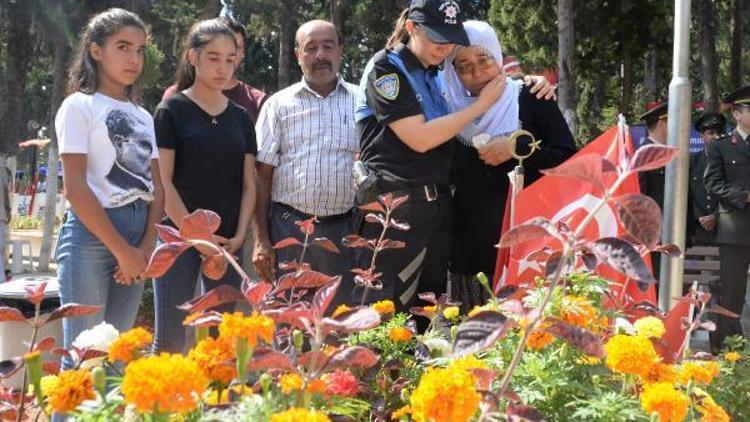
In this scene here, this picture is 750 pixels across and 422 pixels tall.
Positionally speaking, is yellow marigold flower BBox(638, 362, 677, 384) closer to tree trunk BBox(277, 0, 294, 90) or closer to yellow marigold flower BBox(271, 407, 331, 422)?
yellow marigold flower BBox(271, 407, 331, 422)

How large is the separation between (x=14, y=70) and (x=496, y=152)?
23.1 meters

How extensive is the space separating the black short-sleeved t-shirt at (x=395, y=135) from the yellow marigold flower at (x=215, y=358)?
159 centimetres

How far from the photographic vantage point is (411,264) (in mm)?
2816

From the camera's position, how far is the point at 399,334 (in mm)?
1948

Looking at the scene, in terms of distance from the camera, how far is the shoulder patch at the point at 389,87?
2750 millimetres

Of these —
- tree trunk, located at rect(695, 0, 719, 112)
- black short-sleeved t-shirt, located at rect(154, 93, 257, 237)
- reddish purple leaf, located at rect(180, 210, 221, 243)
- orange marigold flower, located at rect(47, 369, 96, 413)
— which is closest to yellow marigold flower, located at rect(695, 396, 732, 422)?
reddish purple leaf, located at rect(180, 210, 221, 243)

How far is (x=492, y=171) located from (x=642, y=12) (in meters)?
17.2

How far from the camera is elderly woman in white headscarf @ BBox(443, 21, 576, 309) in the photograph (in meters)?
3.07

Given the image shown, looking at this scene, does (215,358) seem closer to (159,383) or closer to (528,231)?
(159,383)

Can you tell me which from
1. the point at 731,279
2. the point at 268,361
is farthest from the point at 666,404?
the point at 731,279

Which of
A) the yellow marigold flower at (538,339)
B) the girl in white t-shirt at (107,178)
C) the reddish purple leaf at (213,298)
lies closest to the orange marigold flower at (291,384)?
the reddish purple leaf at (213,298)

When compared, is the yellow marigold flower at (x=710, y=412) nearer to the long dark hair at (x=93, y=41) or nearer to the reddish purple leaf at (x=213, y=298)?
the reddish purple leaf at (x=213, y=298)

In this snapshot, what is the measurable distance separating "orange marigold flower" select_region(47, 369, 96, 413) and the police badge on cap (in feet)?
5.77

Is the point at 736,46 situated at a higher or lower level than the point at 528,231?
higher
